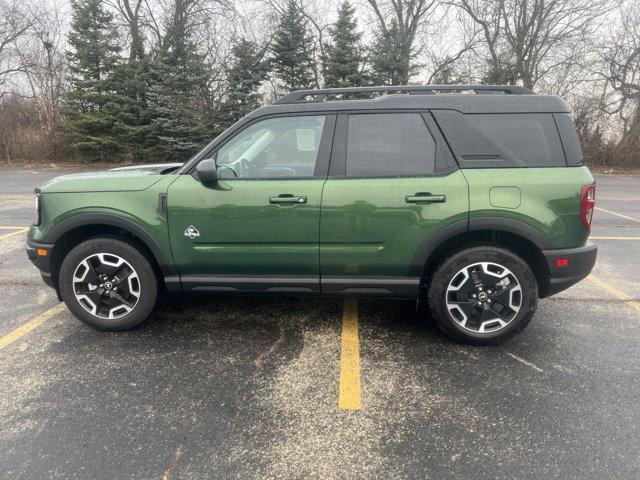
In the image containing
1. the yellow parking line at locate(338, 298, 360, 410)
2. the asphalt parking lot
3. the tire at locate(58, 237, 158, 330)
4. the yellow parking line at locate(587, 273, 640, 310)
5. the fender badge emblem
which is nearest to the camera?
the asphalt parking lot

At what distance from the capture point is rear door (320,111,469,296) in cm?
304

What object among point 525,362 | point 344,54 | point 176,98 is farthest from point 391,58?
point 525,362

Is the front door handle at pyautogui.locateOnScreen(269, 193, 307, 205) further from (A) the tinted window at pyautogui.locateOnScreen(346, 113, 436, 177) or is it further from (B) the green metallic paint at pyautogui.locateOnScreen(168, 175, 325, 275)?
(A) the tinted window at pyautogui.locateOnScreen(346, 113, 436, 177)

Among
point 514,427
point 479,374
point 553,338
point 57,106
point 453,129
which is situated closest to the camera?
point 514,427

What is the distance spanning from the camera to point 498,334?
3184 mm

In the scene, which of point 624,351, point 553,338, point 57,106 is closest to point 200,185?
point 553,338

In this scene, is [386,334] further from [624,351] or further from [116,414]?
[116,414]

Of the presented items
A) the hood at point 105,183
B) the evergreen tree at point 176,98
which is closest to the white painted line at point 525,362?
the hood at point 105,183

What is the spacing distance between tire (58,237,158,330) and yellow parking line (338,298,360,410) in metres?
1.60

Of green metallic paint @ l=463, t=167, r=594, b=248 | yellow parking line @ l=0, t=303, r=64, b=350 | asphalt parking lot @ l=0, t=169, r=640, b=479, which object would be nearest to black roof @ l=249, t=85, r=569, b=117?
green metallic paint @ l=463, t=167, r=594, b=248

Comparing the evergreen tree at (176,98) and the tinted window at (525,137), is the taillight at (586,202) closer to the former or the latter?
the tinted window at (525,137)

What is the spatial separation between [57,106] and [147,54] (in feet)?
20.5

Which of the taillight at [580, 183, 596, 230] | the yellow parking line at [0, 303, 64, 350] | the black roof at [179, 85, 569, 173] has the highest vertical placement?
the black roof at [179, 85, 569, 173]

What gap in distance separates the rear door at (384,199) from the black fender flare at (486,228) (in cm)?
4
